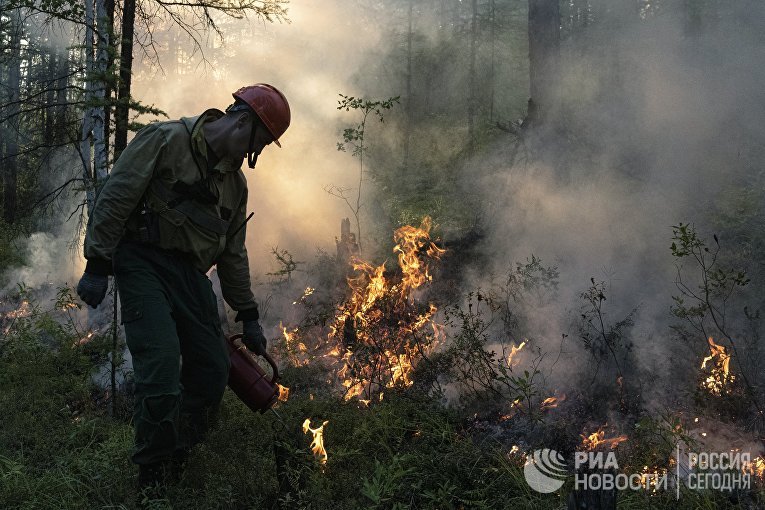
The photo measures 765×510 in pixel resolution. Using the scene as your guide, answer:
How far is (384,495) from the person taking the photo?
3.06m

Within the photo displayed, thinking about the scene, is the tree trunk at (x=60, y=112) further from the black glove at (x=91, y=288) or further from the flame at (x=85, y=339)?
the black glove at (x=91, y=288)

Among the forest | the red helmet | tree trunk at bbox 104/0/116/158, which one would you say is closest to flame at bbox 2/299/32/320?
the forest

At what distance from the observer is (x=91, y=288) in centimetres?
299

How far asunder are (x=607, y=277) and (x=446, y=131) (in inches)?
680

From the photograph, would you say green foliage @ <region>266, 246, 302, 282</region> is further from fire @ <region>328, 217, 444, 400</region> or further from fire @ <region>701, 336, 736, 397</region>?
fire @ <region>701, 336, 736, 397</region>

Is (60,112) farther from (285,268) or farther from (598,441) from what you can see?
(598,441)

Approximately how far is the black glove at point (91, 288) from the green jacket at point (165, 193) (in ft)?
0.15

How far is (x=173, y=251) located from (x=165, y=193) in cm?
36

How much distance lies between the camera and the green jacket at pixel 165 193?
305 cm

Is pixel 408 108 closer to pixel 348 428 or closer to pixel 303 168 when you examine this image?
pixel 303 168

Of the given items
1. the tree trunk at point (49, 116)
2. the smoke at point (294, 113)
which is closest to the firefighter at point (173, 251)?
the tree trunk at point (49, 116)

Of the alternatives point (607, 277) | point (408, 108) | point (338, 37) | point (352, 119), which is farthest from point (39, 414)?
point (408, 108)

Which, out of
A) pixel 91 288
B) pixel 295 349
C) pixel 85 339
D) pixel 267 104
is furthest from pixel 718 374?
pixel 85 339
